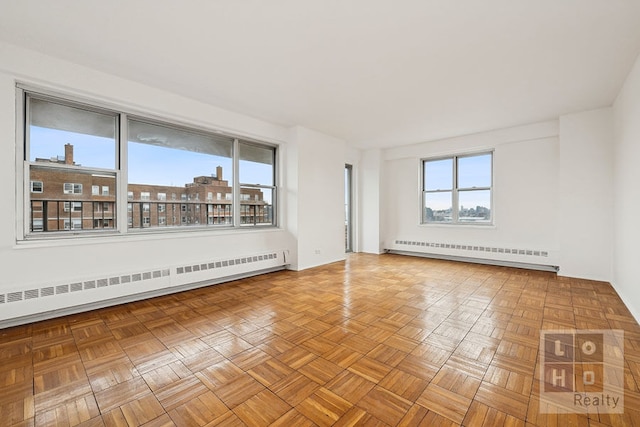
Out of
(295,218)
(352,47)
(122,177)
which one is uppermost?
(352,47)

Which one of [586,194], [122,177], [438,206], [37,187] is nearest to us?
[37,187]

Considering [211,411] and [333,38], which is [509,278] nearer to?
[333,38]

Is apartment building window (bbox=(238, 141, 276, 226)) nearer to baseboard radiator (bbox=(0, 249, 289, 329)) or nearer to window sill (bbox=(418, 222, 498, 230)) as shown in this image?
baseboard radiator (bbox=(0, 249, 289, 329))

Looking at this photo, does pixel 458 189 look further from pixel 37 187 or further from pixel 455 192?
pixel 37 187

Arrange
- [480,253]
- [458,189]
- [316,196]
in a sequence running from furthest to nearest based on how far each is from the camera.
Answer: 1. [458,189]
2. [480,253]
3. [316,196]

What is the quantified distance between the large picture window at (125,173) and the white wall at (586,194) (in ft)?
A: 16.3

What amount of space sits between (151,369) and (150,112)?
2936 mm

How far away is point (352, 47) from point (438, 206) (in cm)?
455

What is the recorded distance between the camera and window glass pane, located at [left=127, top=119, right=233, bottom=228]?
3518 mm

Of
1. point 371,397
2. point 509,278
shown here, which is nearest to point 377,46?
point 371,397

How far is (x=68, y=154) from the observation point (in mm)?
3006

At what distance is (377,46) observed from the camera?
8.34ft

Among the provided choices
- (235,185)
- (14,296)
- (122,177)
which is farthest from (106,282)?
(235,185)

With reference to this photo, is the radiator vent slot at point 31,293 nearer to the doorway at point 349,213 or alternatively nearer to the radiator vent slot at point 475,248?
the doorway at point 349,213
